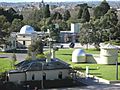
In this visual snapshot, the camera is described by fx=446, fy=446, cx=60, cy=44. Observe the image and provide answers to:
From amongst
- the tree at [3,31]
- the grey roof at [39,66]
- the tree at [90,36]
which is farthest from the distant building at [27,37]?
the grey roof at [39,66]

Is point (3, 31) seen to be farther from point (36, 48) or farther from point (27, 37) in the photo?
point (27, 37)

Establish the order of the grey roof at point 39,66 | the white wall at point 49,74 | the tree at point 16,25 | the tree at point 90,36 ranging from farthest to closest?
the tree at point 16,25, the tree at point 90,36, the grey roof at point 39,66, the white wall at point 49,74

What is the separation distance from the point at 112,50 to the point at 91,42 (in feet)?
52.1

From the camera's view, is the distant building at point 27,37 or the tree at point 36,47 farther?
the distant building at point 27,37

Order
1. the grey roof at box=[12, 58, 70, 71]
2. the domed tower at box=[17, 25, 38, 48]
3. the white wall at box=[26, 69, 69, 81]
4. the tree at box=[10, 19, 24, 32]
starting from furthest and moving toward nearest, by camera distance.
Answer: the tree at box=[10, 19, 24, 32] → the domed tower at box=[17, 25, 38, 48] → the grey roof at box=[12, 58, 70, 71] → the white wall at box=[26, 69, 69, 81]

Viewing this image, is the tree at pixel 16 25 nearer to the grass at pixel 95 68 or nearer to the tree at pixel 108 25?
the tree at pixel 108 25

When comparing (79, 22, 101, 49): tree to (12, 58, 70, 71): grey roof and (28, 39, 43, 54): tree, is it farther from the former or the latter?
(12, 58, 70, 71): grey roof

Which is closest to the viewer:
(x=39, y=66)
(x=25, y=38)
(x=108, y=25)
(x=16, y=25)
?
(x=39, y=66)

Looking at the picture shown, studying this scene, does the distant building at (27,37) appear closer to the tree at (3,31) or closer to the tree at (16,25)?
the tree at (3,31)

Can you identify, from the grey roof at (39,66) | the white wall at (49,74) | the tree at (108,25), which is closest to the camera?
the white wall at (49,74)

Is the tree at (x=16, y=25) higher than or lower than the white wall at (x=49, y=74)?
higher

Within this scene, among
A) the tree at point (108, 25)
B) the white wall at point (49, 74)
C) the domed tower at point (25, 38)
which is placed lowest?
the white wall at point (49, 74)

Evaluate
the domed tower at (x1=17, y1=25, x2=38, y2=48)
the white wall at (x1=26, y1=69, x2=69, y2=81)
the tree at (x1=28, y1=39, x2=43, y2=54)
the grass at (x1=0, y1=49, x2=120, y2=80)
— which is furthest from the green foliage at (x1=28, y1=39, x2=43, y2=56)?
the domed tower at (x1=17, y1=25, x2=38, y2=48)

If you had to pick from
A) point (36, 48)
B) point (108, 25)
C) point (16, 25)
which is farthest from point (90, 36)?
point (16, 25)
